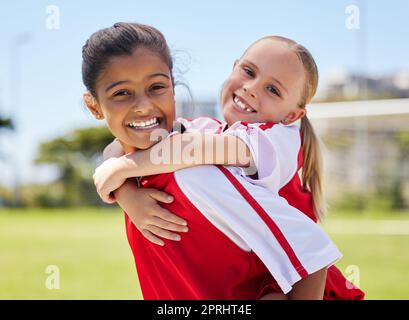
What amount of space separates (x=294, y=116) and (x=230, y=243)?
0.49m

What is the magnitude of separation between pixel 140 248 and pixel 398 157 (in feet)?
43.5

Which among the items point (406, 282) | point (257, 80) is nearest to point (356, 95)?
point (406, 282)

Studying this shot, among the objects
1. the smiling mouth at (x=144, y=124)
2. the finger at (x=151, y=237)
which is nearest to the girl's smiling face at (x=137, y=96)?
the smiling mouth at (x=144, y=124)

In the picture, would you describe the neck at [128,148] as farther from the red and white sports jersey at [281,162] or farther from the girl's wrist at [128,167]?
the red and white sports jersey at [281,162]

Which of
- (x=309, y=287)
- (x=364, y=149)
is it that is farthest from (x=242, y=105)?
(x=364, y=149)

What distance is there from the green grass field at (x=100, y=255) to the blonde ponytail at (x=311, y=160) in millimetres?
4524

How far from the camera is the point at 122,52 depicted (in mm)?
1523

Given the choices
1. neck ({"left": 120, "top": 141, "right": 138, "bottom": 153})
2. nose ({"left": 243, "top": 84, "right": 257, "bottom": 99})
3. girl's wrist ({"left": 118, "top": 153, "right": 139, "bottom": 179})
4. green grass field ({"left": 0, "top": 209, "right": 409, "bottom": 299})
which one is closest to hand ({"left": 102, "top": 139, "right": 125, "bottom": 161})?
neck ({"left": 120, "top": 141, "right": 138, "bottom": 153})

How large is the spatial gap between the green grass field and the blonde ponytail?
452 centimetres

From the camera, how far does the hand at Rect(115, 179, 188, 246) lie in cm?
149

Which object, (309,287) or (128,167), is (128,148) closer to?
(128,167)

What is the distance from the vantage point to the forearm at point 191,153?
4.63ft

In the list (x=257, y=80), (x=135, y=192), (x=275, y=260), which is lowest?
(x=275, y=260)
